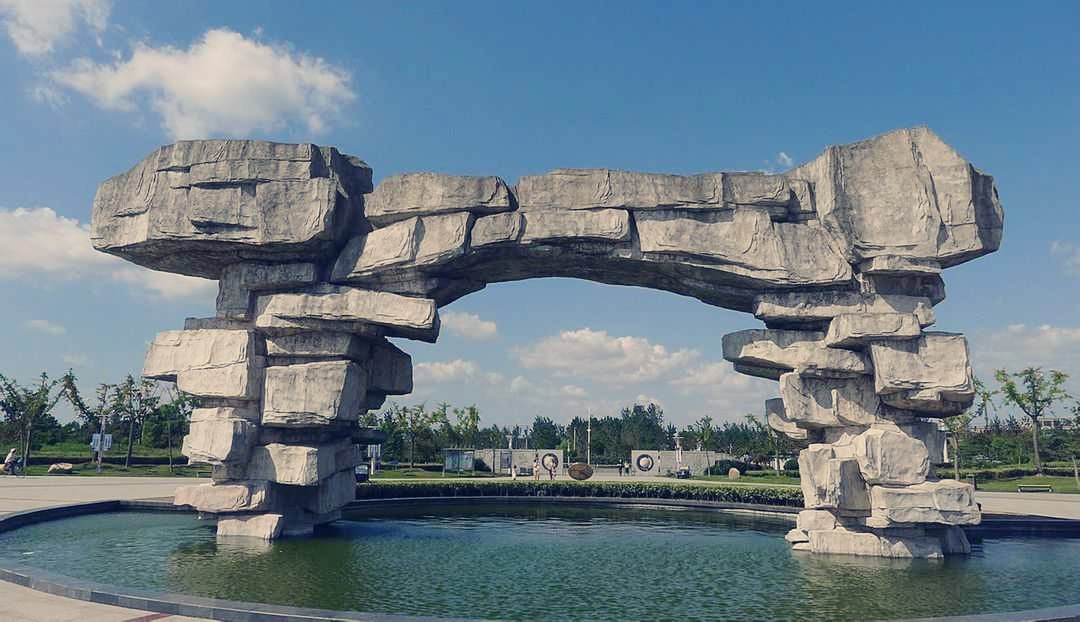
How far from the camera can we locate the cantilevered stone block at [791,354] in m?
15.0

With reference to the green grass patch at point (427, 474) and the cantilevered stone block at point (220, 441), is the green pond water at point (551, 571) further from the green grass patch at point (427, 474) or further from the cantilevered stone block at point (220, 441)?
the green grass patch at point (427, 474)

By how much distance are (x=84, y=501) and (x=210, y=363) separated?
958 centimetres

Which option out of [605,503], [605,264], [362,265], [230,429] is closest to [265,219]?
[362,265]

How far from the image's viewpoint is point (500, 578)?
1184cm

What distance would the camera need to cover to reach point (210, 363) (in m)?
15.8

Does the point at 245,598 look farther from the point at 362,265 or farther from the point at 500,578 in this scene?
the point at 362,265

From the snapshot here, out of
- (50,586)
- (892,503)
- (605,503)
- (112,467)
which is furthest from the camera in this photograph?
(112,467)

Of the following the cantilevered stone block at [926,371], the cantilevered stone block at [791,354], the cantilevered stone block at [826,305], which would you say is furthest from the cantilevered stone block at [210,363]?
the cantilevered stone block at [926,371]

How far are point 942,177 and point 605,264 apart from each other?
24.5ft

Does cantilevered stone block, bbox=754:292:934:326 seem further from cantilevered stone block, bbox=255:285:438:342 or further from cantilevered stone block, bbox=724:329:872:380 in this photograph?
cantilevered stone block, bbox=255:285:438:342

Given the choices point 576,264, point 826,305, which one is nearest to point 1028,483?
point 826,305

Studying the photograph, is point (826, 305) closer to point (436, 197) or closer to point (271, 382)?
point (436, 197)

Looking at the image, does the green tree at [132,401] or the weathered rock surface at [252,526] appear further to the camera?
the green tree at [132,401]

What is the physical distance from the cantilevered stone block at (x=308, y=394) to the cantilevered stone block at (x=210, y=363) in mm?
506
